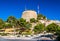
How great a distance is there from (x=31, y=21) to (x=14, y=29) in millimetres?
11817

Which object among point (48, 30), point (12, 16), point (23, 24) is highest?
point (12, 16)

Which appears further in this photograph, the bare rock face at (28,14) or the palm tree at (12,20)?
the bare rock face at (28,14)

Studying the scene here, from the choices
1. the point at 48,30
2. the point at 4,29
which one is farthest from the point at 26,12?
the point at 48,30

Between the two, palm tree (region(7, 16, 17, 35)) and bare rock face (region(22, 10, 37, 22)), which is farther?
bare rock face (region(22, 10, 37, 22))

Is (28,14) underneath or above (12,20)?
above

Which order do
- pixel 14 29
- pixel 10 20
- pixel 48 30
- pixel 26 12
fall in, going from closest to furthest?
pixel 48 30 < pixel 14 29 < pixel 10 20 < pixel 26 12

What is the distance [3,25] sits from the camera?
68.6 meters

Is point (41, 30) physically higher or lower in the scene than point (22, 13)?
lower

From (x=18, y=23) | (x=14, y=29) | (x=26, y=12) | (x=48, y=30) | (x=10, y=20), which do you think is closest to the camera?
(x=48, y=30)

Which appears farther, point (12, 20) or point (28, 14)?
point (28, 14)

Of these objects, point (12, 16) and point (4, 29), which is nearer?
point (4, 29)

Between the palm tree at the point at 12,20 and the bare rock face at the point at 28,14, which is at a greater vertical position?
the bare rock face at the point at 28,14

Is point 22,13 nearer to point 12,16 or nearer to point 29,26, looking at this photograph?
point 12,16

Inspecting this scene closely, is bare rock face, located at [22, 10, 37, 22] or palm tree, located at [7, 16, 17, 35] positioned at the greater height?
bare rock face, located at [22, 10, 37, 22]
